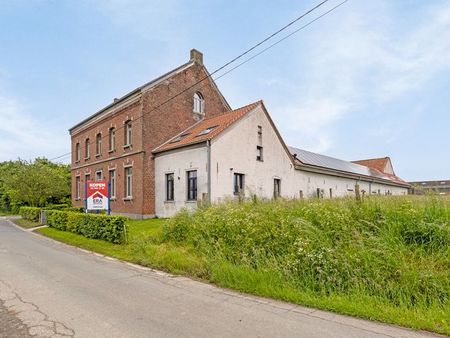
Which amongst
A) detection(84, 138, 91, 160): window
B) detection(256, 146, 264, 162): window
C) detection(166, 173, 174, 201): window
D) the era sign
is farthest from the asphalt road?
detection(84, 138, 91, 160): window

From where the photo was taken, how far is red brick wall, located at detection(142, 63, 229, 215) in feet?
67.9

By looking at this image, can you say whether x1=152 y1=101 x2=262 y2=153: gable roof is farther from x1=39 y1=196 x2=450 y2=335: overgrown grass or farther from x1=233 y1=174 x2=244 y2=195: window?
x1=39 y1=196 x2=450 y2=335: overgrown grass

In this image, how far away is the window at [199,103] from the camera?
23.6m

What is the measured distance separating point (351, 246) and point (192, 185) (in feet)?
43.6

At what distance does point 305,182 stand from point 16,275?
850 inches

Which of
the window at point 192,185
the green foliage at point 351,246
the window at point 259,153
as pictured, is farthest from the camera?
the window at point 259,153

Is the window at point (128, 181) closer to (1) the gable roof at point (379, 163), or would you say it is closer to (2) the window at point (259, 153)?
(2) the window at point (259, 153)

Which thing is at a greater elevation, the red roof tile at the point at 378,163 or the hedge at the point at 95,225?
the red roof tile at the point at 378,163

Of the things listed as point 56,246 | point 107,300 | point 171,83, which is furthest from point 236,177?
point 107,300

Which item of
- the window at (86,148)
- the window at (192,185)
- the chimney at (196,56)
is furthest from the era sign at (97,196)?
the window at (86,148)

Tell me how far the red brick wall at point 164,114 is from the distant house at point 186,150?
64mm

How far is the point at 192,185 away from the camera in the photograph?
61.1 ft

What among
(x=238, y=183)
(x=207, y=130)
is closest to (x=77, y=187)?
(x=207, y=130)

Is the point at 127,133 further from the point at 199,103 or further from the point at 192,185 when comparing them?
the point at 192,185
